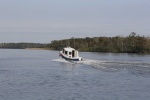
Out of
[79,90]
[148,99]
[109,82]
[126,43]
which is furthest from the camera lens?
[126,43]

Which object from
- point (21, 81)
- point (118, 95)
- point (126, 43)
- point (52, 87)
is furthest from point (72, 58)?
point (126, 43)

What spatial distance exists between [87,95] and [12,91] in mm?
6621

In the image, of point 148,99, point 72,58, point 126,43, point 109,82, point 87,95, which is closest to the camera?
point 148,99

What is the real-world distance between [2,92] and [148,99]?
12.1 m

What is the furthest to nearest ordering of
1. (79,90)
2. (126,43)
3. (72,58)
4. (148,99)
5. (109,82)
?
(126,43) < (72,58) < (109,82) < (79,90) < (148,99)

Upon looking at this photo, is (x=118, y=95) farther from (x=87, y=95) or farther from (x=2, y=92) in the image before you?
(x=2, y=92)

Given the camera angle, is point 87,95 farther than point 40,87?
No

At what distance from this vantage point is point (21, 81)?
1494 inches

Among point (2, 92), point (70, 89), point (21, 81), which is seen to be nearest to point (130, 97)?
point (70, 89)

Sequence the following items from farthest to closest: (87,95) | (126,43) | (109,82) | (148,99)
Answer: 1. (126,43)
2. (109,82)
3. (87,95)
4. (148,99)

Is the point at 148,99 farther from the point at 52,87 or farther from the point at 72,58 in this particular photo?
the point at 72,58

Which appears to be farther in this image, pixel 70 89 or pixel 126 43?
pixel 126 43

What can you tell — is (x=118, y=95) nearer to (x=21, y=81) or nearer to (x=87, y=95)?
(x=87, y=95)

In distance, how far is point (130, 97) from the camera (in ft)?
91.8
